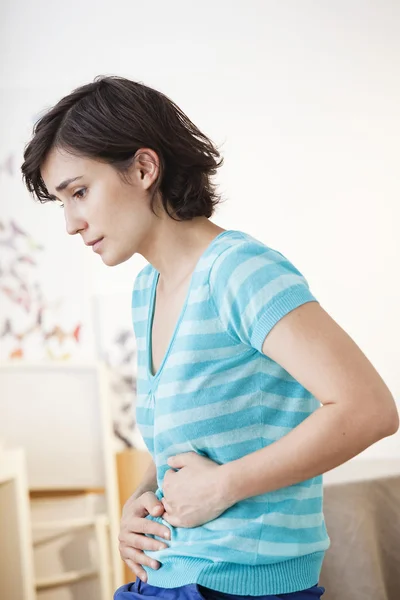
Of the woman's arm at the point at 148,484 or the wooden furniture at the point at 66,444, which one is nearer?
the woman's arm at the point at 148,484

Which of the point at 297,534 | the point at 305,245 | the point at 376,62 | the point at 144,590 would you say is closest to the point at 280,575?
the point at 297,534

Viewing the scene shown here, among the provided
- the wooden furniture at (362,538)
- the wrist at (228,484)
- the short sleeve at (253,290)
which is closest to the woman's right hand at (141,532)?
the wrist at (228,484)

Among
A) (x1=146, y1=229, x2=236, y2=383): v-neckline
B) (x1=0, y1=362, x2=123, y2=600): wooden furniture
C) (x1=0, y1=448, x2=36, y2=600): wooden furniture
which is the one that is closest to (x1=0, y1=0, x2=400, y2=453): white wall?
(x1=0, y1=362, x2=123, y2=600): wooden furniture

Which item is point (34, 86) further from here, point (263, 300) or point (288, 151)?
point (263, 300)

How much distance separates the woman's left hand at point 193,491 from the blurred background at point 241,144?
1742 mm

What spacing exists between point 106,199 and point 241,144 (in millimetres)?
1797

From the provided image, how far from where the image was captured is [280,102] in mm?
2707

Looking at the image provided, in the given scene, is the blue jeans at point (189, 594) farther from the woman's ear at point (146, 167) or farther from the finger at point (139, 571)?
the woman's ear at point (146, 167)

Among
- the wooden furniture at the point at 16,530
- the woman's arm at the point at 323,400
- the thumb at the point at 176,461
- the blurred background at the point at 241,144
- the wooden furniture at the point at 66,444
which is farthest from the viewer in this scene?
the blurred background at the point at 241,144

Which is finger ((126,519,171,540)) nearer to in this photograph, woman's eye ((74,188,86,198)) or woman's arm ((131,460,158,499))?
woman's arm ((131,460,158,499))

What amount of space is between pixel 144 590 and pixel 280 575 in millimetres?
193

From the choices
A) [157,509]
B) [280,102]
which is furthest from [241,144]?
[157,509]

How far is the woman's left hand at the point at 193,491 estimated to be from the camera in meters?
0.86

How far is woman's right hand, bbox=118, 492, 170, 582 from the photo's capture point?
37.6 inches
